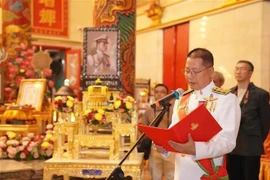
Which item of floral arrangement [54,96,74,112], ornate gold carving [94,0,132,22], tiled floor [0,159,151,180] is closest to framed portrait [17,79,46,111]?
tiled floor [0,159,151,180]

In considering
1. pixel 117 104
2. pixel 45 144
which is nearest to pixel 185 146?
pixel 117 104

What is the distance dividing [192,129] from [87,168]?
5.58ft

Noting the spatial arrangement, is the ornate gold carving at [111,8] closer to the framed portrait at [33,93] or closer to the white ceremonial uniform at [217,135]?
the framed portrait at [33,93]

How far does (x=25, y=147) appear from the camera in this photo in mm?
4457

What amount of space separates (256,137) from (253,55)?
295cm

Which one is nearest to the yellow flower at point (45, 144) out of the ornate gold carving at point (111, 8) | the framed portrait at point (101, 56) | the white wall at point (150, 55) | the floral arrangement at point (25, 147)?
the floral arrangement at point (25, 147)

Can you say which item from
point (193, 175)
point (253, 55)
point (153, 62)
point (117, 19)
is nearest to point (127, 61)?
point (117, 19)

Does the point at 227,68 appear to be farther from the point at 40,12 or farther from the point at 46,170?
the point at 40,12

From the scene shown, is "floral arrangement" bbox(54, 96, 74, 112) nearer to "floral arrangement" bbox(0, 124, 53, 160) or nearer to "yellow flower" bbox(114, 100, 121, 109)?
"yellow flower" bbox(114, 100, 121, 109)

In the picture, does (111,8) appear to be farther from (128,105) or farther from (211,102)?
(211,102)

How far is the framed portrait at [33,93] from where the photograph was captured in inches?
209

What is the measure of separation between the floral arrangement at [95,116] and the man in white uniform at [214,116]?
1.47 m

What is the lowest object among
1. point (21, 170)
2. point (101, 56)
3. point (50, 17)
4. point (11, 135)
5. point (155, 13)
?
point (21, 170)

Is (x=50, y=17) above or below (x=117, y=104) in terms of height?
above
